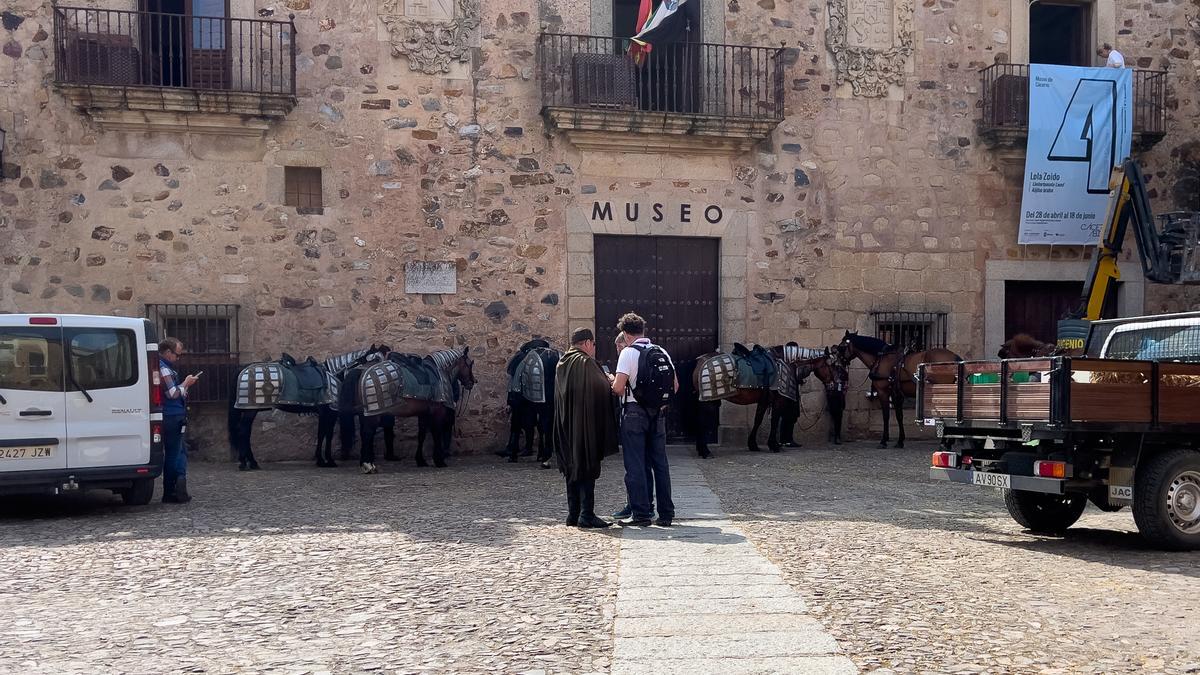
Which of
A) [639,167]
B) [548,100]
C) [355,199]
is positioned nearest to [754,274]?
[639,167]

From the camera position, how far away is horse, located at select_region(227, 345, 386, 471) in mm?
12961

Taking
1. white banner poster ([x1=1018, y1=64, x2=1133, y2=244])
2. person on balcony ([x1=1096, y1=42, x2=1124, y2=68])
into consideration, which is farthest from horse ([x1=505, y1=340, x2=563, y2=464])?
person on balcony ([x1=1096, y1=42, x2=1124, y2=68])

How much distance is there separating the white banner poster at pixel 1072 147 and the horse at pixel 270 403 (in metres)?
9.64

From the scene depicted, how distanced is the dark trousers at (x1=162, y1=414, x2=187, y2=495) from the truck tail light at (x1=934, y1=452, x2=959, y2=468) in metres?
6.56

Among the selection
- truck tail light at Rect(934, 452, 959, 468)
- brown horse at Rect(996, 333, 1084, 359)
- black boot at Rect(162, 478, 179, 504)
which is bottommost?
black boot at Rect(162, 478, 179, 504)

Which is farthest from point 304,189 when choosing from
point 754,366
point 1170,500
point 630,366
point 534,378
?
point 1170,500

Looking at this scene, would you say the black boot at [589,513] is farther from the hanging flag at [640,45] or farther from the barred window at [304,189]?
the hanging flag at [640,45]

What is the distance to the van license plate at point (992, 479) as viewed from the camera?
8.02 m

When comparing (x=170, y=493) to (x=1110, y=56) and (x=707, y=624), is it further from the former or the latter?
(x=1110, y=56)

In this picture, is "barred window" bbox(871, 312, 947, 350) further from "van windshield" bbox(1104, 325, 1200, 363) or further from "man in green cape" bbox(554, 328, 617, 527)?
"man in green cape" bbox(554, 328, 617, 527)

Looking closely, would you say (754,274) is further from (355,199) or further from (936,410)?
(936,410)

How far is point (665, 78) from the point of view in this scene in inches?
608

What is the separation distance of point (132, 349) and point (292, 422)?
5036 millimetres

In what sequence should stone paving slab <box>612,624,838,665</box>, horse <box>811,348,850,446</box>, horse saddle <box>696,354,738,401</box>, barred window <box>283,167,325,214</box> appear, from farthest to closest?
horse <box>811,348,850,446</box>
barred window <box>283,167,325,214</box>
horse saddle <box>696,354,738,401</box>
stone paving slab <box>612,624,838,665</box>
